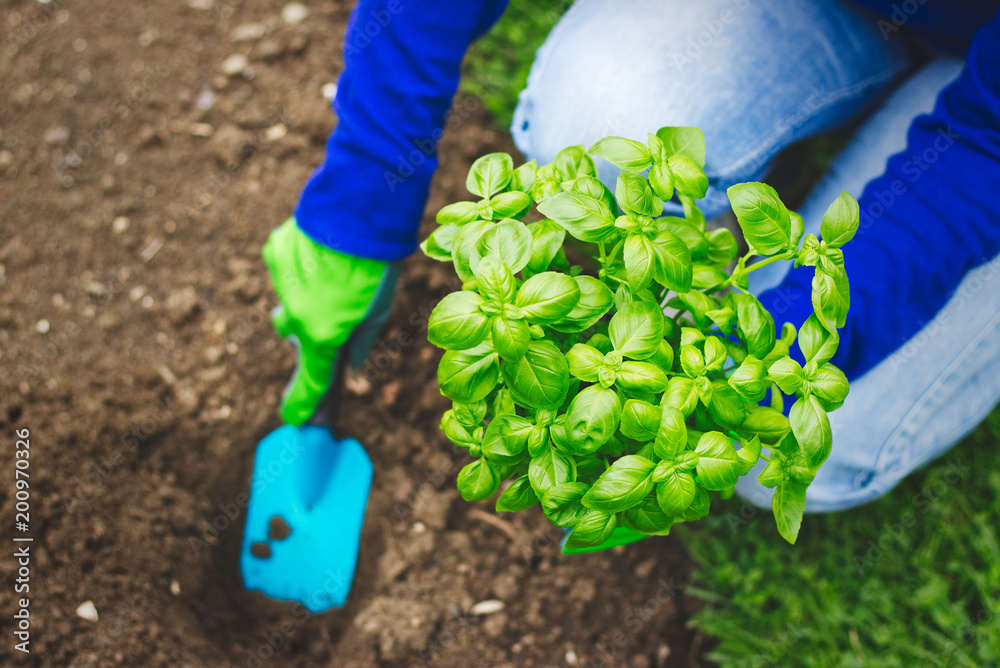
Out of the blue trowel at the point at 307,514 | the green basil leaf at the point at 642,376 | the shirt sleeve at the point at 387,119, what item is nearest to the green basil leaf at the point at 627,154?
the green basil leaf at the point at 642,376

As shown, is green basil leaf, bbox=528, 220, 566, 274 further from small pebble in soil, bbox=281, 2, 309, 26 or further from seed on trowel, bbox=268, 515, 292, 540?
small pebble in soil, bbox=281, 2, 309, 26

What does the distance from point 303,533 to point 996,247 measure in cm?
135

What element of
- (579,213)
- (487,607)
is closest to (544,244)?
(579,213)

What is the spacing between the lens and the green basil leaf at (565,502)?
0.67 meters

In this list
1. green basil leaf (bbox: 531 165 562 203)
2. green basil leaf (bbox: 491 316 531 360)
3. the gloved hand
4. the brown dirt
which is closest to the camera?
green basil leaf (bbox: 491 316 531 360)

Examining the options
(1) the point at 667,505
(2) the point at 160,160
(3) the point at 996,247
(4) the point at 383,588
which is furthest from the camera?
(2) the point at 160,160

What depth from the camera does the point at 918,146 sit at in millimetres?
1041

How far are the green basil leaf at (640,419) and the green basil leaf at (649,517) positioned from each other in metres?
0.08

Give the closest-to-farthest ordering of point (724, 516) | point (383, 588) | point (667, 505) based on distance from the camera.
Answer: point (667, 505)
point (383, 588)
point (724, 516)

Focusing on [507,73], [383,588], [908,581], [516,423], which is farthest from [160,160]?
[908,581]

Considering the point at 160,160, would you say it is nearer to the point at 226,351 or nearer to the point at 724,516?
the point at 226,351

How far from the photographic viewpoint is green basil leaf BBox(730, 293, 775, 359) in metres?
0.68

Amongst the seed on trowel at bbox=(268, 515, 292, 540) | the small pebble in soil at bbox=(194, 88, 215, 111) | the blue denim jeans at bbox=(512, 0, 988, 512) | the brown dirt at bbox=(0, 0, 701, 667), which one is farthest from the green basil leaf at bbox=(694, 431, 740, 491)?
the small pebble in soil at bbox=(194, 88, 215, 111)

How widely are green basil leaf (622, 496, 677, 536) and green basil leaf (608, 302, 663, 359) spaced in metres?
0.16
